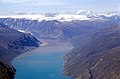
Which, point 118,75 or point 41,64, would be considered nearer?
point 118,75

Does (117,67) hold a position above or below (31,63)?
above

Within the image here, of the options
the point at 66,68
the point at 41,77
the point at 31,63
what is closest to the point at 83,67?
the point at 66,68

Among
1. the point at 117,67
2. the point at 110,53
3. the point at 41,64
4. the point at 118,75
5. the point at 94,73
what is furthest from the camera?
the point at 41,64

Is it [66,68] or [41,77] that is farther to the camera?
[66,68]

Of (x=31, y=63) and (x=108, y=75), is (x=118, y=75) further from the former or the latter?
(x=31, y=63)

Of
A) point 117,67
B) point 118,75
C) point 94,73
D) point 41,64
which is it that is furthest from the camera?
point 41,64

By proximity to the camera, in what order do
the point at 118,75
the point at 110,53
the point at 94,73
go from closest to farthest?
the point at 118,75 → the point at 94,73 → the point at 110,53

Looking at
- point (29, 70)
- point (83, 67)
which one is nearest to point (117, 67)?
point (83, 67)

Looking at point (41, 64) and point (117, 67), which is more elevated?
point (117, 67)

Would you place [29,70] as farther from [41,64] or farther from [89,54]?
[89,54]
